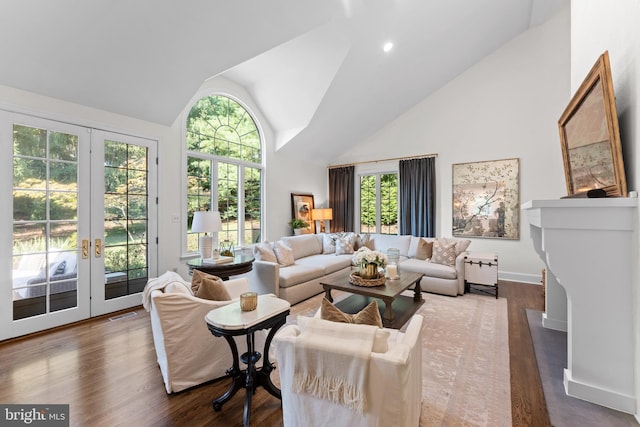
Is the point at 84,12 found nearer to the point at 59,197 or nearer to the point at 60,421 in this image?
the point at 59,197

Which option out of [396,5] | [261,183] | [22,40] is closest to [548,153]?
[396,5]

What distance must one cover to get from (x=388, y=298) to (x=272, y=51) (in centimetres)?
395

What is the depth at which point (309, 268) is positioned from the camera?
419 centimetres

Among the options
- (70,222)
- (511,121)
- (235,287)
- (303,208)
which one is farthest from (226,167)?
(511,121)

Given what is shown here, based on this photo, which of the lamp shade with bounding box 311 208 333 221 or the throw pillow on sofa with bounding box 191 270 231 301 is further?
the lamp shade with bounding box 311 208 333 221

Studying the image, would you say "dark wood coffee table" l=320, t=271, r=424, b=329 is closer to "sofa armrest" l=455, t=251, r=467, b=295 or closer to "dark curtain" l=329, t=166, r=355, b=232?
"sofa armrest" l=455, t=251, r=467, b=295

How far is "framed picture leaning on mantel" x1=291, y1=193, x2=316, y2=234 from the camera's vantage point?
6.23m

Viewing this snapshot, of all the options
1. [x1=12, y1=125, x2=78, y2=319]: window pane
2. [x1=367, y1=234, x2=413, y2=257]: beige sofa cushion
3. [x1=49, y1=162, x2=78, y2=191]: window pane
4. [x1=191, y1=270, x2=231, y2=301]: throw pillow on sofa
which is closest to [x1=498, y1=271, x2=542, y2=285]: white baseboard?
[x1=367, y1=234, x2=413, y2=257]: beige sofa cushion

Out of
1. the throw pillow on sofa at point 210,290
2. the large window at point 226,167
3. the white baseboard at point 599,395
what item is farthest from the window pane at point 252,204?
the white baseboard at point 599,395

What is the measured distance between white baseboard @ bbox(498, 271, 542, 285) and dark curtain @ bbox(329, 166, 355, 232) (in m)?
3.25

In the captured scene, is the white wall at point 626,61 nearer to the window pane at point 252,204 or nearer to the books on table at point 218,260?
the books on table at point 218,260

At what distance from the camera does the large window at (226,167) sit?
441cm

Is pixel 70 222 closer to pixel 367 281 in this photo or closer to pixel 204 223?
pixel 204 223

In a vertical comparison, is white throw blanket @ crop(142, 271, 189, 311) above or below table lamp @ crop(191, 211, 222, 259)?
below
